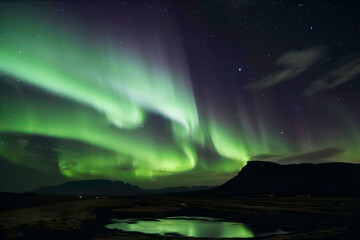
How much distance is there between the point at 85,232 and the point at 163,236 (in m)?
6.77

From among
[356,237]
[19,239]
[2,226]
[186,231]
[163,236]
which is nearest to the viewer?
[19,239]

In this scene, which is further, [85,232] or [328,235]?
[85,232]

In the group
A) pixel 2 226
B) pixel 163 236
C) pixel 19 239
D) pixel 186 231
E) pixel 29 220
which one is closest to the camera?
pixel 19 239

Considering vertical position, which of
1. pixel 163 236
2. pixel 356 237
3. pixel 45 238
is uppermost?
pixel 45 238

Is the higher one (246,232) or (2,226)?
(2,226)

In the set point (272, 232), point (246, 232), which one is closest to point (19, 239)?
point (246, 232)

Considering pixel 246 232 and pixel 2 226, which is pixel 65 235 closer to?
pixel 2 226

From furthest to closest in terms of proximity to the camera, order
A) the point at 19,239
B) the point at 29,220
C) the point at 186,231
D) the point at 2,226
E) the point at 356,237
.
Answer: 1. the point at 29,220
2. the point at 186,231
3. the point at 2,226
4. the point at 356,237
5. the point at 19,239

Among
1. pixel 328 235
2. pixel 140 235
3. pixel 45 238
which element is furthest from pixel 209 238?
pixel 45 238

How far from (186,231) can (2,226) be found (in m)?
16.2

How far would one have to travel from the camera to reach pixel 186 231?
81.5ft

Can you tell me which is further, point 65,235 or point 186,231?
point 186,231

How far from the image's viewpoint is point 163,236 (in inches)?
853

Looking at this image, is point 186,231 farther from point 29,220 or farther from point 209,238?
point 29,220
